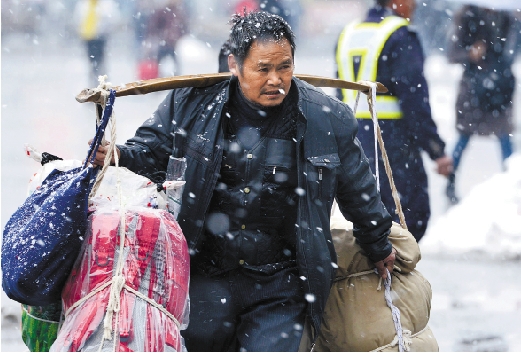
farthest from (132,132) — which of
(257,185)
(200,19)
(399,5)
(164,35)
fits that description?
(200,19)

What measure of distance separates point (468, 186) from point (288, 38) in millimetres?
5667

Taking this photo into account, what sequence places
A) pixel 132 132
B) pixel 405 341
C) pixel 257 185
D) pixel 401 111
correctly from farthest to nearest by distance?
pixel 132 132 < pixel 401 111 < pixel 405 341 < pixel 257 185

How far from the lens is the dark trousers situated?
10.5 ft

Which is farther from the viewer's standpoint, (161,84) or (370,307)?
(370,307)

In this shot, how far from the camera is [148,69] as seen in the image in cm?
1376

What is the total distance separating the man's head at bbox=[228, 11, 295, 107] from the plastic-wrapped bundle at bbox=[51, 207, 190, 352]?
61 cm

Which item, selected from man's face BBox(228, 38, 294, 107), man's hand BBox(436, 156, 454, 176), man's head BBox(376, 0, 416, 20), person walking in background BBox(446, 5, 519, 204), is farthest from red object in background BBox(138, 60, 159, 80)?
man's face BBox(228, 38, 294, 107)

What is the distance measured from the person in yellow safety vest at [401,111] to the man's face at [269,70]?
77.5 inches

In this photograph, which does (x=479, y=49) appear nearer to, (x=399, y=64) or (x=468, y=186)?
(x=468, y=186)

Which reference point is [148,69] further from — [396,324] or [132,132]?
[396,324]

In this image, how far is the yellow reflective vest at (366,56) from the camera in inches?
200

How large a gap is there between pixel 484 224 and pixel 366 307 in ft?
12.9

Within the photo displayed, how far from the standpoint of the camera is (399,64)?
5000mm

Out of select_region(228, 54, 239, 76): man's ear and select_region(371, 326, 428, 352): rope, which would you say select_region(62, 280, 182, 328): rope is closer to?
select_region(228, 54, 239, 76): man's ear
